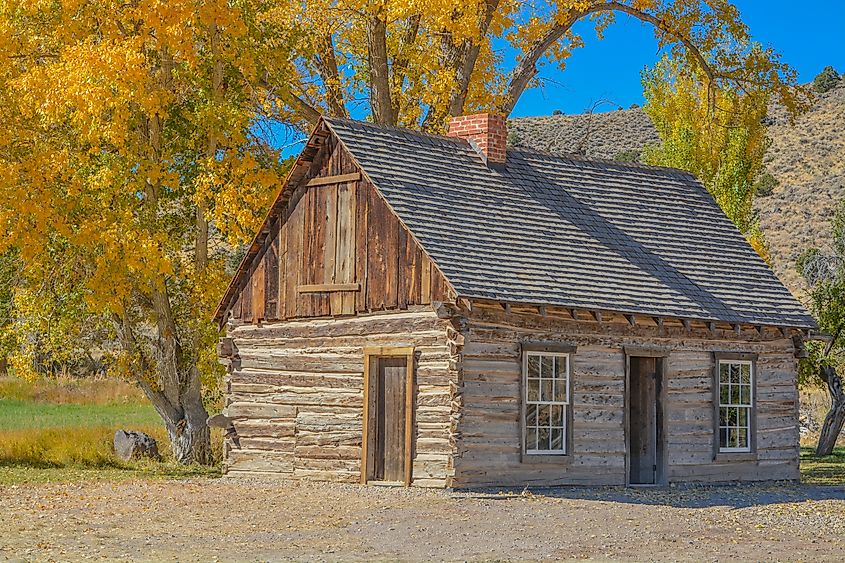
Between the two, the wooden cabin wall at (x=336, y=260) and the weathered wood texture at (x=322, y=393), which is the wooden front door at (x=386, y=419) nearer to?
the weathered wood texture at (x=322, y=393)

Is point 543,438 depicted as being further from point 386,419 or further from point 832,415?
point 832,415

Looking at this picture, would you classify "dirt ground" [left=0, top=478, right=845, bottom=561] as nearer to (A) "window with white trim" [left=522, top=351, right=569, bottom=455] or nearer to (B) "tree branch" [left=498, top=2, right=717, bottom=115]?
(A) "window with white trim" [left=522, top=351, right=569, bottom=455]

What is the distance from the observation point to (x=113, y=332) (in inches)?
1131

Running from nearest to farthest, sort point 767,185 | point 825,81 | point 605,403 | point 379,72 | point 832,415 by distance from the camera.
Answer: point 605,403 → point 832,415 → point 379,72 → point 767,185 → point 825,81

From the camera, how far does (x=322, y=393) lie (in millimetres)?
22281

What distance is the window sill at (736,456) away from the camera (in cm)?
2361

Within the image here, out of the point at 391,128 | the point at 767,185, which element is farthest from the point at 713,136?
the point at 767,185

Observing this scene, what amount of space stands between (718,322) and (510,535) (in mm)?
9225

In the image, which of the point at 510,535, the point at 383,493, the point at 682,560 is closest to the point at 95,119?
the point at 383,493

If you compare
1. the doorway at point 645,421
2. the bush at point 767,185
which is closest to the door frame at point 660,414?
the doorway at point 645,421

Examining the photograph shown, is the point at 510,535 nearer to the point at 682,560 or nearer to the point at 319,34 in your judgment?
the point at 682,560

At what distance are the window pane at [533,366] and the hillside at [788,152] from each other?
1195 inches

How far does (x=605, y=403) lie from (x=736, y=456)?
3.44 metres

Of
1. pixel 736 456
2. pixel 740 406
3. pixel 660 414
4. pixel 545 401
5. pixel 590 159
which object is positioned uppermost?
pixel 590 159
